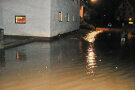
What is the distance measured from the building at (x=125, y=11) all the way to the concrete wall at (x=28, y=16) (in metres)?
56.0

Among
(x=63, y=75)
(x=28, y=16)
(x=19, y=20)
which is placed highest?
(x=28, y=16)

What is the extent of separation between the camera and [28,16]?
2039 cm

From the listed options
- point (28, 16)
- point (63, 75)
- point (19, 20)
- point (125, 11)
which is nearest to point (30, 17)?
point (28, 16)

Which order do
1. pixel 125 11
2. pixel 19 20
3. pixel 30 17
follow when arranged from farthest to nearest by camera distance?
pixel 125 11
pixel 19 20
pixel 30 17

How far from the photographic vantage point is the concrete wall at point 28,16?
782 inches

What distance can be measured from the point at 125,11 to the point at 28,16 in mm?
62352

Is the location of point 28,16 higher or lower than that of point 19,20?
higher

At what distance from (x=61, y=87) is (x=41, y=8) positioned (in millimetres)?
14630

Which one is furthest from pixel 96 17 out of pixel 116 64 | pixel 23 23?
pixel 116 64

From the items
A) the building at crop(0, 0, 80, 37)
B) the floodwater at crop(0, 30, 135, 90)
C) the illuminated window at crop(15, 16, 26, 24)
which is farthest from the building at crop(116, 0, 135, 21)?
the floodwater at crop(0, 30, 135, 90)

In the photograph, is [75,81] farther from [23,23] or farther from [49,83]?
[23,23]

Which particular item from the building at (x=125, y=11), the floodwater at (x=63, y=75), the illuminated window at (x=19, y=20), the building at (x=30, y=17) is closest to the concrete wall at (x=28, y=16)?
the building at (x=30, y=17)

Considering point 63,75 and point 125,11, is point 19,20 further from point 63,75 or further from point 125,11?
point 125,11

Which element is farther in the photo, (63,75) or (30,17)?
(30,17)
